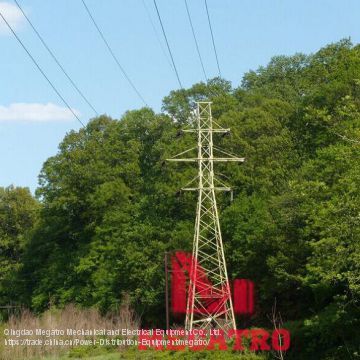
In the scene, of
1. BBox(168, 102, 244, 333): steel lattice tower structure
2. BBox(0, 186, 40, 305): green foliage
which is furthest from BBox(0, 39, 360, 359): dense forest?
BBox(168, 102, 244, 333): steel lattice tower structure

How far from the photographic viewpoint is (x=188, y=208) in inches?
1806

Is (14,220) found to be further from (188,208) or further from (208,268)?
(208,268)

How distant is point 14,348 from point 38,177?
2586 cm

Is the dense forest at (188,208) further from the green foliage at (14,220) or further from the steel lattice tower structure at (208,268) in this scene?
the steel lattice tower structure at (208,268)

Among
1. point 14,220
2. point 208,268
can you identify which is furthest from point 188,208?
point 14,220

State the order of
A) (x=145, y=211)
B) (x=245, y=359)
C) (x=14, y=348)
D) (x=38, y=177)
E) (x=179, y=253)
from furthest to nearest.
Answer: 1. (x=38, y=177)
2. (x=145, y=211)
3. (x=179, y=253)
4. (x=14, y=348)
5. (x=245, y=359)

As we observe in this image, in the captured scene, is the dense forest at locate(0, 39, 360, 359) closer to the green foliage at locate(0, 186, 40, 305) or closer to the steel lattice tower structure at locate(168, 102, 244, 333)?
the green foliage at locate(0, 186, 40, 305)

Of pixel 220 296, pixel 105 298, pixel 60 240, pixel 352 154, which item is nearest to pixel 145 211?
pixel 105 298

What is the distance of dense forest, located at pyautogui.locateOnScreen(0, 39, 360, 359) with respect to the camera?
1283 inches

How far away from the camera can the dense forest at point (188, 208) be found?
3259cm

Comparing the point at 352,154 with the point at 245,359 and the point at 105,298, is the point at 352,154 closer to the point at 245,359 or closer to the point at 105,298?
the point at 245,359

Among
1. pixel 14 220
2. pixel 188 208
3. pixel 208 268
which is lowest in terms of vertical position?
pixel 208 268

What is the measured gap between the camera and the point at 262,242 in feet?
123

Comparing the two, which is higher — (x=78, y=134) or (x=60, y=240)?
(x=78, y=134)
